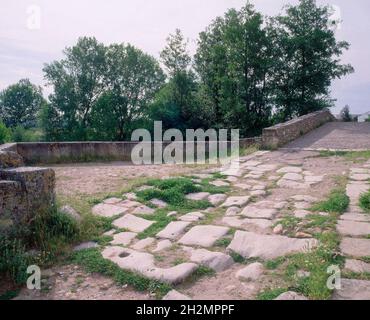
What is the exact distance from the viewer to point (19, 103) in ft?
164

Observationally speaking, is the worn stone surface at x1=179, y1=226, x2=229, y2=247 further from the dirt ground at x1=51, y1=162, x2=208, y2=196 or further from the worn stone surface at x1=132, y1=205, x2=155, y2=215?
the dirt ground at x1=51, y1=162, x2=208, y2=196

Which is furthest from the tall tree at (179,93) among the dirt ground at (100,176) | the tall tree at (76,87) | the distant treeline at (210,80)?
the dirt ground at (100,176)

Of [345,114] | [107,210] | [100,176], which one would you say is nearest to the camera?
[107,210]

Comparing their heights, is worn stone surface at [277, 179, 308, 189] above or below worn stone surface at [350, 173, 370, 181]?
below

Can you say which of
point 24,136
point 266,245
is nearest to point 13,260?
point 266,245

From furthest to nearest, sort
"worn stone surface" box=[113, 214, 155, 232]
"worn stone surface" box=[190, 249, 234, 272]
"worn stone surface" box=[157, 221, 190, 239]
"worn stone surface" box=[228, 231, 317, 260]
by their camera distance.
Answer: "worn stone surface" box=[113, 214, 155, 232] → "worn stone surface" box=[157, 221, 190, 239] → "worn stone surface" box=[228, 231, 317, 260] → "worn stone surface" box=[190, 249, 234, 272]

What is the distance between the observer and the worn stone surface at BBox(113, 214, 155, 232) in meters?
4.25

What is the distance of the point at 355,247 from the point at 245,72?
1802 centimetres

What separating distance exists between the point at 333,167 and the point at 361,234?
3795mm

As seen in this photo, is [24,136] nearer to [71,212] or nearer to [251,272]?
[71,212]

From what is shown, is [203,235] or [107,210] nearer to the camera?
[203,235]

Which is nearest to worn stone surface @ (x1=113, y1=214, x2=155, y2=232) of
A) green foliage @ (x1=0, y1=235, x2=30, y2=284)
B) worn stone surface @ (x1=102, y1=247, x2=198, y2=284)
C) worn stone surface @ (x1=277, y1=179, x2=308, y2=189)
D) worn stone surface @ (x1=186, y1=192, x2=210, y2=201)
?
worn stone surface @ (x1=102, y1=247, x2=198, y2=284)

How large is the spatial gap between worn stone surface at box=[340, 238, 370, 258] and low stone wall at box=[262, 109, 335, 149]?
21.1 ft

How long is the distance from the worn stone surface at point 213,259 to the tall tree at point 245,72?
17312 mm
